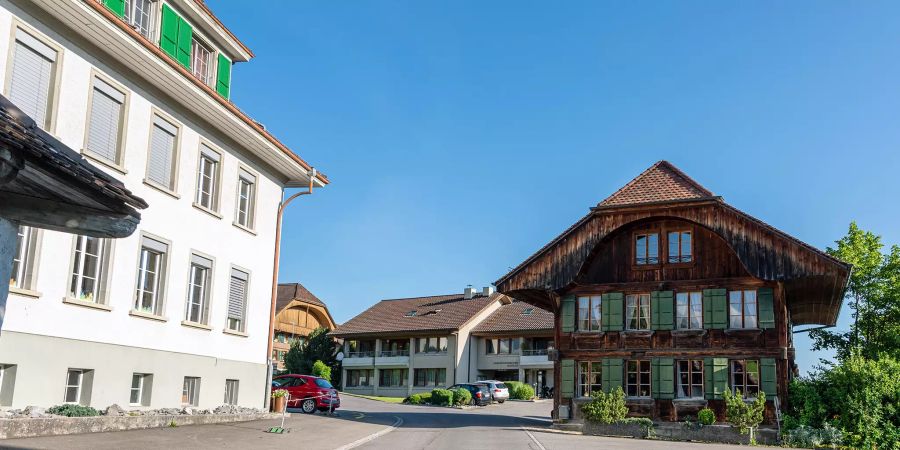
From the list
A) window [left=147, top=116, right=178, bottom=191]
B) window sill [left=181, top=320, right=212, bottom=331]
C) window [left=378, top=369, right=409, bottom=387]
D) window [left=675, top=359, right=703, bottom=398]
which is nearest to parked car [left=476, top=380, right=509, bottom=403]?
window [left=378, top=369, right=409, bottom=387]

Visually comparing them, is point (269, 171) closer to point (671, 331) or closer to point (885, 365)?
point (671, 331)

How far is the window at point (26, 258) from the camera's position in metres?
16.2

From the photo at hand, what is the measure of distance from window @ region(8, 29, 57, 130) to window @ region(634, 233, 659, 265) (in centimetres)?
2234

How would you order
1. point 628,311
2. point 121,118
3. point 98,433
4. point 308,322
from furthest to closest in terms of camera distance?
point 308,322 < point 628,311 < point 121,118 < point 98,433

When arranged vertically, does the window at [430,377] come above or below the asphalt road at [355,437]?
above

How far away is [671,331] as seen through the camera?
31.2 metres

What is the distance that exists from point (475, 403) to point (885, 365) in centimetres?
2448

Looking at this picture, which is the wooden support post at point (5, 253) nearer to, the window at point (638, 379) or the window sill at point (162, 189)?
the window sill at point (162, 189)

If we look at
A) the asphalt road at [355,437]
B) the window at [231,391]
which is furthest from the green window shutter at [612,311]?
the window at [231,391]

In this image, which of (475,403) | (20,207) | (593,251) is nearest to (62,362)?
(20,207)

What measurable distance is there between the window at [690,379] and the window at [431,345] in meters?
36.5

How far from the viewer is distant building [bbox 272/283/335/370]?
229 feet

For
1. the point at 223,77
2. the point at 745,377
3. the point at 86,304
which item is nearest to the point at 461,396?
the point at 745,377

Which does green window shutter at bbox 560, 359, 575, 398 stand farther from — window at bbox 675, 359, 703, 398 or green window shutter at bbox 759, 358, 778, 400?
green window shutter at bbox 759, 358, 778, 400
